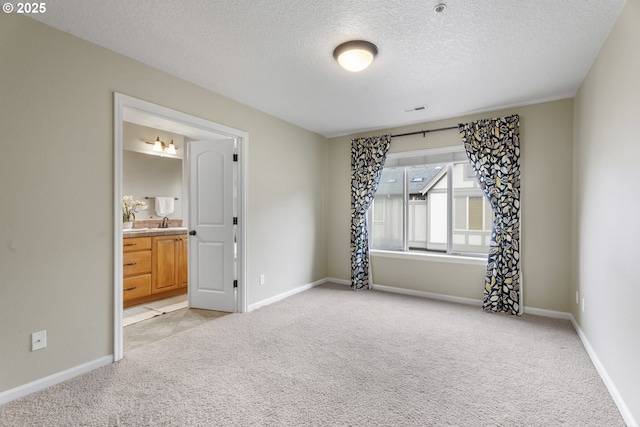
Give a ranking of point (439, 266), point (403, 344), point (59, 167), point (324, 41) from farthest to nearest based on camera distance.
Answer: point (439, 266), point (403, 344), point (324, 41), point (59, 167)

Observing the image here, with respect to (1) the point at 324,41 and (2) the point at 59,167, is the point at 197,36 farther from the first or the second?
(2) the point at 59,167

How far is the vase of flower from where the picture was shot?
4.30 metres

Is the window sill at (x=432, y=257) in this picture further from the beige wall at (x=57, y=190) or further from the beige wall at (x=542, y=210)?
the beige wall at (x=57, y=190)

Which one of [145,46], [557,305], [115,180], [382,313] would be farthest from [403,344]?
[145,46]

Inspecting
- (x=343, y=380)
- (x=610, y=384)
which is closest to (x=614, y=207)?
(x=610, y=384)

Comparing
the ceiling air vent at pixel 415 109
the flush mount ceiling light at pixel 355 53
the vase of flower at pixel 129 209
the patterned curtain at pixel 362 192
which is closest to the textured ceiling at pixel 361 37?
the flush mount ceiling light at pixel 355 53

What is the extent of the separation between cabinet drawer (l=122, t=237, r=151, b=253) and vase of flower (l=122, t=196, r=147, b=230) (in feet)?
1.24

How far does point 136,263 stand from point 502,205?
4782 millimetres

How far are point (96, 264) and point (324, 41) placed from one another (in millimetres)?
2508

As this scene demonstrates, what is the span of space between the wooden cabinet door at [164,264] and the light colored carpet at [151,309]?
202 millimetres

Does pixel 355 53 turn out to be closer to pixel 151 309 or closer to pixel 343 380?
pixel 343 380

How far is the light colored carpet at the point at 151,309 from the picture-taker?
11.7 ft

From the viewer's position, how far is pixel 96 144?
7.81 ft

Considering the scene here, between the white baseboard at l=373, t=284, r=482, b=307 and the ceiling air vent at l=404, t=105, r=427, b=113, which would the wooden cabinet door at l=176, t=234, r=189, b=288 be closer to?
the white baseboard at l=373, t=284, r=482, b=307
